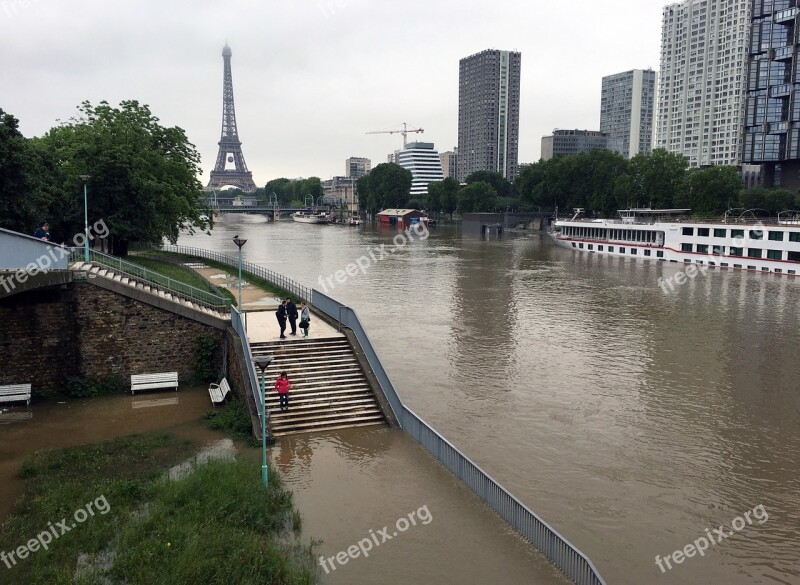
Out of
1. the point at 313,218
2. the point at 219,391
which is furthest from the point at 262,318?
the point at 313,218

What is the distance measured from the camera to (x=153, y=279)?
73.8 feet

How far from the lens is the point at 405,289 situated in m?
44.5

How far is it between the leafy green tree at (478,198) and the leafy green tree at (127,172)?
88.9m

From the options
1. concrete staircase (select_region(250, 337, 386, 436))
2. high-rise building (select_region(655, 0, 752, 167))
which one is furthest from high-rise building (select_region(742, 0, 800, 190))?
high-rise building (select_region(655, 0, 752, 167))

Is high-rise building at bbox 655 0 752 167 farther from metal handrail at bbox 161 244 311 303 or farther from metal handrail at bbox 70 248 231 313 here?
metal handrail at bbox 70 248 231 313

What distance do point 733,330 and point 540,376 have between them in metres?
14.0

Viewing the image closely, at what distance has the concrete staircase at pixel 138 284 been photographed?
67.1 feet

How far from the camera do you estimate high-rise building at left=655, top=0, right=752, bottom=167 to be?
164 meters

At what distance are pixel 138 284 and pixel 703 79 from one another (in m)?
186

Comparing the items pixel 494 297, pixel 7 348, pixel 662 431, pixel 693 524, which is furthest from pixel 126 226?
pixel 693 524

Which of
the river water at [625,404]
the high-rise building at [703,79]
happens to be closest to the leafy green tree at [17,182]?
the river water at [625,404]

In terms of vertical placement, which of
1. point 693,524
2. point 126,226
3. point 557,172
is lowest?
point 693,524

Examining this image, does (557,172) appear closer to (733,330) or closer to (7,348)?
(733,330)

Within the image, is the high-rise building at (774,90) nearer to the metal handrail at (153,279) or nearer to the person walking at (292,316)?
the person walking at (292,316)
